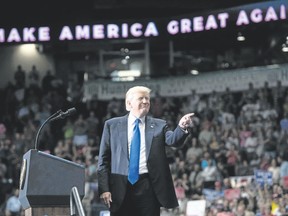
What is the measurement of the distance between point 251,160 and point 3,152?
21.2ft

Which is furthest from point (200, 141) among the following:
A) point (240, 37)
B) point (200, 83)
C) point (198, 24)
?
point (240, 37)

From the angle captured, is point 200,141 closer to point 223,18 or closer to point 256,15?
point 256,15

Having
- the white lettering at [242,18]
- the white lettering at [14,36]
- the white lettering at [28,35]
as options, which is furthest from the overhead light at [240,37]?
the white lettering at [14,36]

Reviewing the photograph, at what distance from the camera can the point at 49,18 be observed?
29422 mm

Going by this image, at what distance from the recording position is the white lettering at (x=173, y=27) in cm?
2530

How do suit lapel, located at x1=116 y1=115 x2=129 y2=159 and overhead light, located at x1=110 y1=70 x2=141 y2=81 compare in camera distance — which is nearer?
suit lapel, located at x1=116 y1=115 x2=129 y2=159

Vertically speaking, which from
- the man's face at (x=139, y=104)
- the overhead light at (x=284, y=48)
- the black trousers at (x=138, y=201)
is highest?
the overhead light at (x=284, y=48)

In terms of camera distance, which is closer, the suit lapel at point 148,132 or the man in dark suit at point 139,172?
the man in dark suit at point 139,172

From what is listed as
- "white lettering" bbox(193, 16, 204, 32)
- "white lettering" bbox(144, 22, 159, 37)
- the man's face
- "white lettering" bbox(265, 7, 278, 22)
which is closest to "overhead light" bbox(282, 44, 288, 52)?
"white lettering" bbox(265, 7, 278, 22)

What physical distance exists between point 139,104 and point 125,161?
47cm

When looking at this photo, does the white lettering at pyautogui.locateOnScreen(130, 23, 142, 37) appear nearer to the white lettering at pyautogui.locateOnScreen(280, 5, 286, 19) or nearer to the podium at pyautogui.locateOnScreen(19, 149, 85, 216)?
the white lettering at pyautogui.locateOnScreen(280, 5, 286, 19)

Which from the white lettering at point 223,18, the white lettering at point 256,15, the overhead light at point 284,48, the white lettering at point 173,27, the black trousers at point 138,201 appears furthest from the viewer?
the white lettering at point 173,27

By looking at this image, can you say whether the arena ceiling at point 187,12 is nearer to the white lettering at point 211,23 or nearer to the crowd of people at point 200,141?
the white lettering at point 211,23

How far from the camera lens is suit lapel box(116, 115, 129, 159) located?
6980 mm
